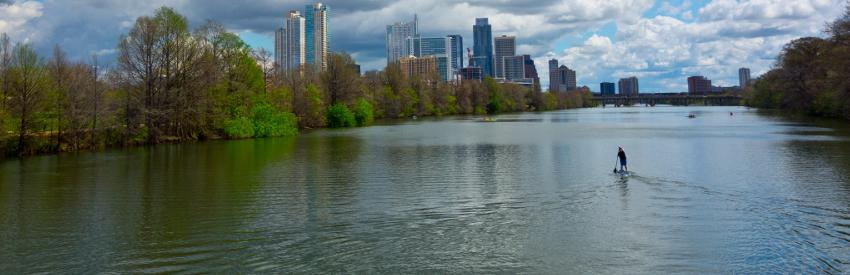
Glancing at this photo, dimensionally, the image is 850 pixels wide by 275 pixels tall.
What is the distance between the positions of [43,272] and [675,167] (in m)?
29.6

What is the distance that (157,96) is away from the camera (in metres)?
65.2

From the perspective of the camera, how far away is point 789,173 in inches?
1180

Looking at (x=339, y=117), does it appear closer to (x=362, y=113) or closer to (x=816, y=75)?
(x=362, y=113)

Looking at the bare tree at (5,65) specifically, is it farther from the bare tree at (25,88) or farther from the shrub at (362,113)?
the shrub at (362,113)

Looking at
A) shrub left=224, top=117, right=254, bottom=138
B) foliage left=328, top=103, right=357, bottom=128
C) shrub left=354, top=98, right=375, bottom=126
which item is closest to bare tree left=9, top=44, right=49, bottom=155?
shrub left=224, top=117, right=254, bottom=138

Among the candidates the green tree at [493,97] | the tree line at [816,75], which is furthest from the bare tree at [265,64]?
the green tree at [493,97]

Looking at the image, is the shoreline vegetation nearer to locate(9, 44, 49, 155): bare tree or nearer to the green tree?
locate(9, 44, 49, 155): bare tree

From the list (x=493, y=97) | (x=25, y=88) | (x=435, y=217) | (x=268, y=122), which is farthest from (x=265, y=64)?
(x=493, y=97)

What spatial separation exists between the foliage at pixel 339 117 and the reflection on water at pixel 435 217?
63.0 metres

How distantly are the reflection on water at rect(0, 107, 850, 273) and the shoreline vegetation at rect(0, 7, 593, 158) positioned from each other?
1391cm

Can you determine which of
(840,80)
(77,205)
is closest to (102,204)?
(77,205)

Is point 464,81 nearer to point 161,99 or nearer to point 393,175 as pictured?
point 161,99

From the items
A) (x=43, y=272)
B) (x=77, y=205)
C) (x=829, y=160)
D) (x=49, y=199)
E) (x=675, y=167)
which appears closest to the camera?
(x=43, y=272)

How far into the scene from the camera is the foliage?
10088 centimetres
